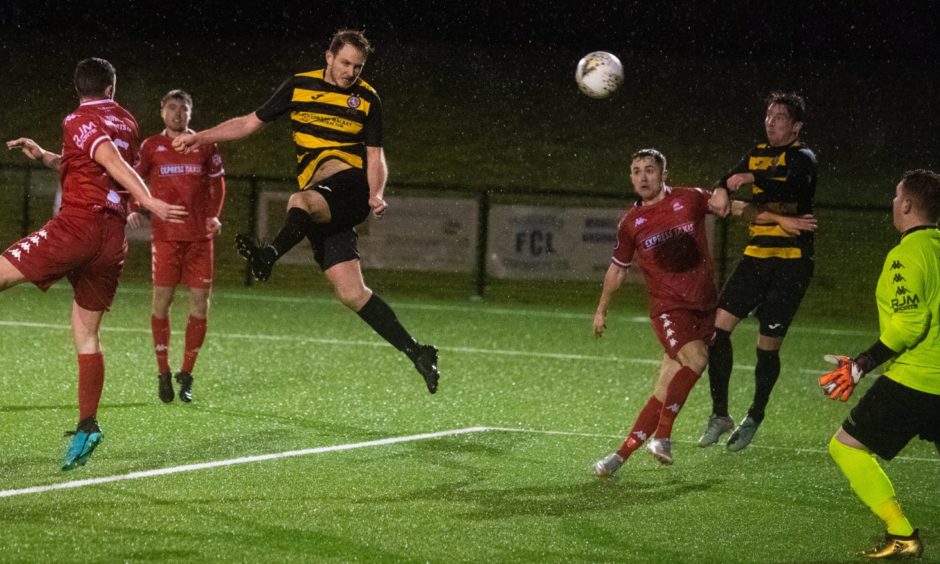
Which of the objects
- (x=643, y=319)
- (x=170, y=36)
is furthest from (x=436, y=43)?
(x=643, y=319)

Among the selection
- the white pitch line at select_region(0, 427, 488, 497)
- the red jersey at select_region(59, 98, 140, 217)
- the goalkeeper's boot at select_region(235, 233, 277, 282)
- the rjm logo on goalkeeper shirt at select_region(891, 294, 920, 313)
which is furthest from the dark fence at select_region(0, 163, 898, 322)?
the rjm logo on goalkeeper shirt at select_region(891, 294, 920, 313)

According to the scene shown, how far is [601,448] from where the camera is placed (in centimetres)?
850

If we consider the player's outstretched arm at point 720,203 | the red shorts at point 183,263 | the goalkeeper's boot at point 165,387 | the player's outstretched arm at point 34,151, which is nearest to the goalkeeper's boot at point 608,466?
the player's outstretched arm at point 720,203

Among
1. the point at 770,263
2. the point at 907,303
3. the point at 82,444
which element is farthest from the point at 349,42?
the point at 907,303

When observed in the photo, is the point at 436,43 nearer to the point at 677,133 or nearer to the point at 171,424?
the point at 677,133

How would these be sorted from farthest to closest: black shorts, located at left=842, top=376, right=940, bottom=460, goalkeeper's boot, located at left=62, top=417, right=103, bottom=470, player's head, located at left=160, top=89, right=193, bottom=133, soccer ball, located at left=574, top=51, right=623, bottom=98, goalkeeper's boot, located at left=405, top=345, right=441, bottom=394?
soccer ball, located at left=574, top=51, right=623, bottom=98 < player's head, located at left=160, top=89, right=193, bottom=133 < goalkeeper's boot, located at left=405, top=345, right=441, bottom=394 < goalkeeper's boot, located at left=62, top=417, right=103, bottom=470 < black shorts, located at left=842, top=376, right=940, bottom=460

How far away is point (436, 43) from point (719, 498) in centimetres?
2333

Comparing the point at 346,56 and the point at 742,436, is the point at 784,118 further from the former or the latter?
the point at 346,56

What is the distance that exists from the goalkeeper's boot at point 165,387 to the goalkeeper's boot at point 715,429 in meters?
3.79

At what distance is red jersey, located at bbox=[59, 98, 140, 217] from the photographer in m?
6.97

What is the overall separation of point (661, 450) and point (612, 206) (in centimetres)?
1297

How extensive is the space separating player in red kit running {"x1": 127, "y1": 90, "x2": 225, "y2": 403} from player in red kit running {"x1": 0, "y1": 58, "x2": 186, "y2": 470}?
276 cm

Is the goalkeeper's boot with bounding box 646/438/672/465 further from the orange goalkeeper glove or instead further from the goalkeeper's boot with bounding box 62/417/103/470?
the goalkeeper's boot with bounding box 62/417/103/470

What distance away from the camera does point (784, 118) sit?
8680 mm
